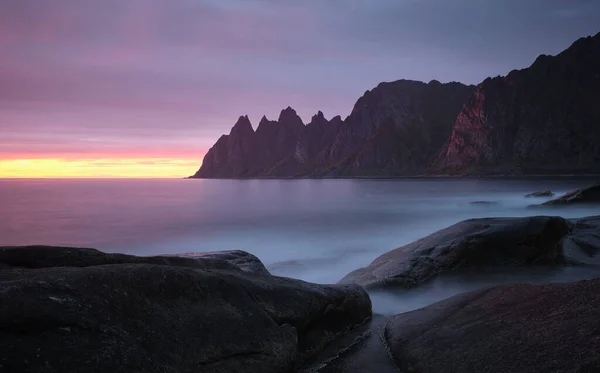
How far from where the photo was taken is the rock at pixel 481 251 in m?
10.3

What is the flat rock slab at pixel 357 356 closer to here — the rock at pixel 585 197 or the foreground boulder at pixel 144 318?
the foreground boulder at pixel 144 318

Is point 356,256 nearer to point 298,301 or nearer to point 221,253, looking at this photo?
point 221,253

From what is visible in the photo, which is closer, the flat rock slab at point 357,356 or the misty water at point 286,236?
the flat rock slab at point 357,356

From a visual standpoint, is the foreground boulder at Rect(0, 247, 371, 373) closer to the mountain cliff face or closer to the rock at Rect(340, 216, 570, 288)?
the rock at Rect(340, 216, 570, 288)

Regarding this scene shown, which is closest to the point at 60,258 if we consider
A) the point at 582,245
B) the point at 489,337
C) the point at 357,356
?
the point at 357,356

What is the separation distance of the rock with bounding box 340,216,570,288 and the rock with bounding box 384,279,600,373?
3803mm

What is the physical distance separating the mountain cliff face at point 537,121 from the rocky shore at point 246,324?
162995mm

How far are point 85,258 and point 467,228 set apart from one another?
32.2ft

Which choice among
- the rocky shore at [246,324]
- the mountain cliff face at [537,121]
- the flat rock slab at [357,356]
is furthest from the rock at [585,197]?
the mountain cliff face at [537,121]

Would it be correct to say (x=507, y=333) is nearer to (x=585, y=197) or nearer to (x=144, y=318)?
(x=144, y=318)

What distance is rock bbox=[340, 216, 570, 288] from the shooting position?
33.7 ft

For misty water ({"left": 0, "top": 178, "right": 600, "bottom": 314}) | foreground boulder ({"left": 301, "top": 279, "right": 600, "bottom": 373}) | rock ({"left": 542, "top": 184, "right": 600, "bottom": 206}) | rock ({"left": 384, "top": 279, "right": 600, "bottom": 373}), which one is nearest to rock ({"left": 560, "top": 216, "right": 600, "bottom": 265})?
misty water ({"left": 0, "top": 178, "right": 600, "bottom": 314})

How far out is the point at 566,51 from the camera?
181 metres

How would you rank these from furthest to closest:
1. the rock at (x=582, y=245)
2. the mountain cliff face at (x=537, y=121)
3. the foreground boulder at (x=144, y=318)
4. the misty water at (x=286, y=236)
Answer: the mountain cliff face at (x=537, y=121)
the rock at (x=582, y=245)
the misty water at (x=286, y=236)
the foreground boulder at (x=144, y=318)
